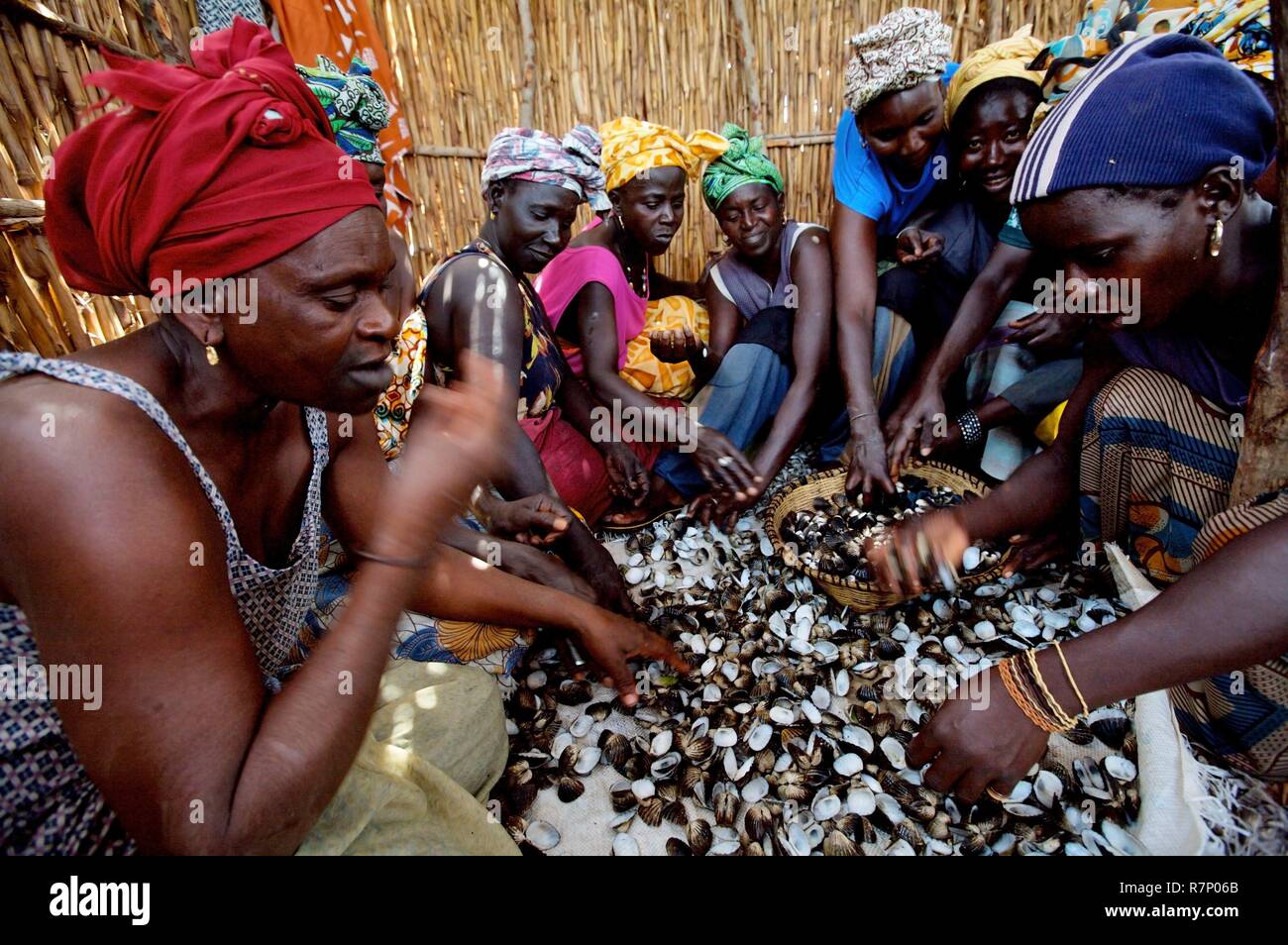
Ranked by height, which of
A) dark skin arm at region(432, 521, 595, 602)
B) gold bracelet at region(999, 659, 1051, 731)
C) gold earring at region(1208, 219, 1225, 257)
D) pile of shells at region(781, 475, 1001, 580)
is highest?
gold earring at region(1208, 219, 1225, 257)

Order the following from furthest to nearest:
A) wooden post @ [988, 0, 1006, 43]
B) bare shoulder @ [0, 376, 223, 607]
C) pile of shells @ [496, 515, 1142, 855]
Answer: wooden post @ [988, 0, 1006, 43] → pile of shells @ [496, 515, 1142, 855] → bare shoulder @ [0, 376, 223, 607]

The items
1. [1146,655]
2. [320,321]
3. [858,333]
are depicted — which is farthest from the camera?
[858,333]

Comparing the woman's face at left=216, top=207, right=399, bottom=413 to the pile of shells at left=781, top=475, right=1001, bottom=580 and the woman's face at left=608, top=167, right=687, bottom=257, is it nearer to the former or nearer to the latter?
the pile of shells at left=781, top=475, right=1001, bottom=580

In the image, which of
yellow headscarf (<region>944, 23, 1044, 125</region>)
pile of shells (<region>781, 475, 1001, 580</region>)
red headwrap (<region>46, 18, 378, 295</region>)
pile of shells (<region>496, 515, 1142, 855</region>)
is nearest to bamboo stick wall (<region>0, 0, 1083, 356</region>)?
yellow headscarf (<region>944, 23, 1044, 125</region>)

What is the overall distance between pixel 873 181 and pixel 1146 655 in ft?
7.02

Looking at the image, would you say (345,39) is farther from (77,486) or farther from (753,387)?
(77,486)

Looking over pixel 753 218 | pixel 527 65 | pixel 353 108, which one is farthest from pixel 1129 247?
pixel 527 65

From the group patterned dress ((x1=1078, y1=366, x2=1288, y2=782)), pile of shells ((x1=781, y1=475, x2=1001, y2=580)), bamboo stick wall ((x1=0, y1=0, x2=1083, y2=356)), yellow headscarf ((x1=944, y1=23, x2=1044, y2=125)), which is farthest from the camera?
bamboo stick wall ((x1=0, y1=0, x2=1083, y2=356))

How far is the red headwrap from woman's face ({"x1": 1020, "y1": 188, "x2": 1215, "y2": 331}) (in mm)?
1355

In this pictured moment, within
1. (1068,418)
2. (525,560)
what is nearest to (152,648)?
(525,560)

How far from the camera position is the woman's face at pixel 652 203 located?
273cm

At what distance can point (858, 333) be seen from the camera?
8.54ft

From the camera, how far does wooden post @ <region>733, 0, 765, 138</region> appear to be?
3.41m
